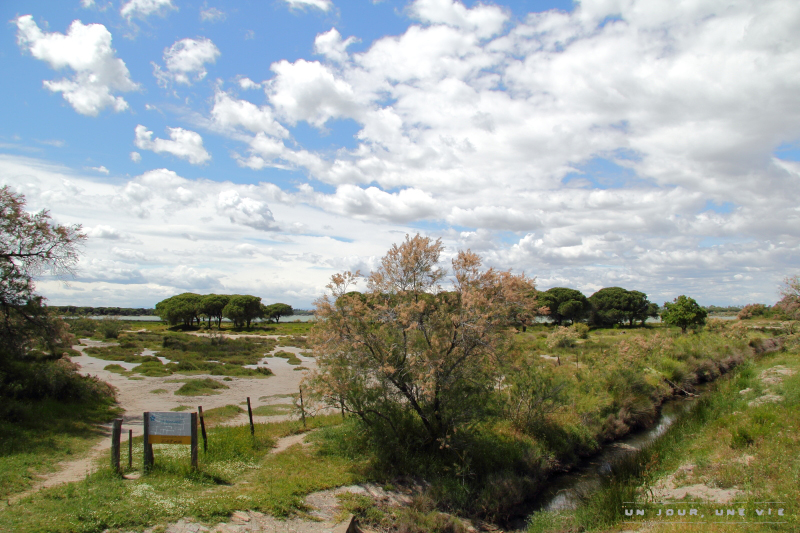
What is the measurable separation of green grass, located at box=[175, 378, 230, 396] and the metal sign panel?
19.0 meters

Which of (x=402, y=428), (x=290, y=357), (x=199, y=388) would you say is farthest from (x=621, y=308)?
(x=402, y=428)

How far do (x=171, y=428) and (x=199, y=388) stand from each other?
2065cm

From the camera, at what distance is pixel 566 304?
281 ft

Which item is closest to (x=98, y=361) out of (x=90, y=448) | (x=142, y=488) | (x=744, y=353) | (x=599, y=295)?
(x=90, y=448)

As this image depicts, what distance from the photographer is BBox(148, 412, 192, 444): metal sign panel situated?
9.98 meters

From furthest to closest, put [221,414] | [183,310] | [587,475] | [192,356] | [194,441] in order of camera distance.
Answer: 1. [183,310]
2. [192,356]
3. [221,414]
4. [587,475]
5. [194,441]

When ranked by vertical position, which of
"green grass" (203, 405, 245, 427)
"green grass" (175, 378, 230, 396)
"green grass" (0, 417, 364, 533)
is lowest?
"green grass" (175, 378, 230, 396)

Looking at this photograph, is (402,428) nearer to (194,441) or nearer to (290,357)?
(194,441)

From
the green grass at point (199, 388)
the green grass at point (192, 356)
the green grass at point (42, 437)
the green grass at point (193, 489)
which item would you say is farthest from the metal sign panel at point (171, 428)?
the green grass at point (192, 356)

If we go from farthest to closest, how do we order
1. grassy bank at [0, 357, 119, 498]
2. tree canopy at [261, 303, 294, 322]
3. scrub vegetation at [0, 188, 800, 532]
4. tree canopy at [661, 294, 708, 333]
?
tree canopy at [261, 303, 294, 322]
tree canopy at [661, 294, 708, 333]
grassy bank at [0, 357, 119, 498]
scrub vegetation at [0, 188, 800, 532]

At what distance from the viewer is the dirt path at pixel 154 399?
10711mm

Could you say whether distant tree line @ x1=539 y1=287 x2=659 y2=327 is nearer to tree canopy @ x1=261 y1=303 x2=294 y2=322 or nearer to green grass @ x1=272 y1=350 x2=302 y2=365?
green grass @ x1=272 y1=350 x2=302 y2=365

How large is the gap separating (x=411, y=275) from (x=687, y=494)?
9.36 meters

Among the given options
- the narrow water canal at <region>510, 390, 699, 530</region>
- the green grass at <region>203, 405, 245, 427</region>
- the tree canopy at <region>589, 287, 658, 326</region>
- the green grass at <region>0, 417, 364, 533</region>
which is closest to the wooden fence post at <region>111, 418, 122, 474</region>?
the green grass at <region>0, 417, 364, 533</region>
